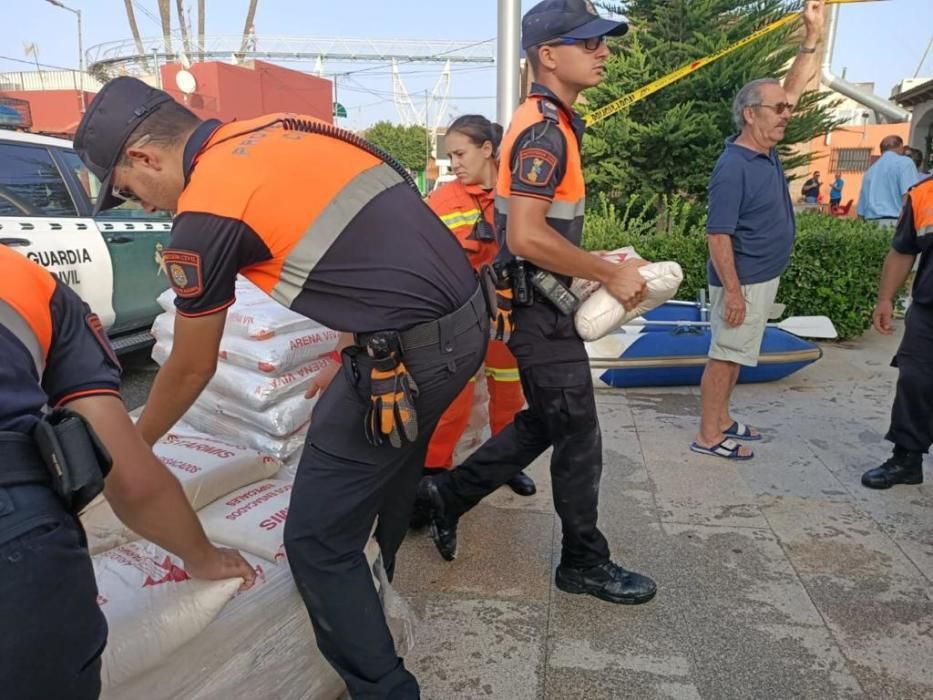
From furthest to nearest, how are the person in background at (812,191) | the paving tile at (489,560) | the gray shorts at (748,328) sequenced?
the person in background at (812,191) → the gray shorts at (748,328) → the paving tile at (489,560)

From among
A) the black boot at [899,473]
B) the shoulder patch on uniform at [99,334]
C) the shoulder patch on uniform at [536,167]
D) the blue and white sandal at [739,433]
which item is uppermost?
the shoulder patch on uniform at [536,167]

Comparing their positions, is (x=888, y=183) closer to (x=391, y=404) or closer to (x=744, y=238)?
(x=744, y=238)

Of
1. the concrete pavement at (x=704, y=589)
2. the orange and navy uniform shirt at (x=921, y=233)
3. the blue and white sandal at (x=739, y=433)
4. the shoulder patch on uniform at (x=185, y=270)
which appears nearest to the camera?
the shoulder patch on uniform at (x=185, y=270)

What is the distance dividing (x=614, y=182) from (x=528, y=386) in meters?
7.14

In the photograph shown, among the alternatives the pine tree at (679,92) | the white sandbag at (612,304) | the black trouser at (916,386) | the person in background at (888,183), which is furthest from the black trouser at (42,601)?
the person in background at (888,183)

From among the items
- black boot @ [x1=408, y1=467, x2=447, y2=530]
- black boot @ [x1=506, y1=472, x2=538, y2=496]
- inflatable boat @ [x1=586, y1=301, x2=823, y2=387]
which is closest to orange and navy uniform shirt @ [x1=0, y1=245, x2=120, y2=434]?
black boot @ [x1=408, y1=467, x2=447, y2=530]

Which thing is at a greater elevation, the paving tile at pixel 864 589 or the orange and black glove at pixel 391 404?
the orange and black glove at pixel 391 404

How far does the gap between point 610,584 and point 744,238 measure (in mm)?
1970

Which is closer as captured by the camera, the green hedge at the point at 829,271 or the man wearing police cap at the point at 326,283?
the man wearing police cap at the point at 326,283

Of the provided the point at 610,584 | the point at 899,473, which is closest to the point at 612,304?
the point at 610,584

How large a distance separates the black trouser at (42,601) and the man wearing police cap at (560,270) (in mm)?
1491

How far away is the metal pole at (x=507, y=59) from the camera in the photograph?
189 inches

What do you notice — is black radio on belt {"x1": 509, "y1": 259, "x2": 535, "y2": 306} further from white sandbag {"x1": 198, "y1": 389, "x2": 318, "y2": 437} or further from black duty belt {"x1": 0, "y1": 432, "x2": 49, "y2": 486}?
→ black duty belt {"x1": 0, "y1": 432, "x2": 49, "y2": 486}

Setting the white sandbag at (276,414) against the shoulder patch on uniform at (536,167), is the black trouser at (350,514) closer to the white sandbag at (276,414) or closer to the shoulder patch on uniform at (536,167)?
the shoulder patch on uniform at (536,167)
